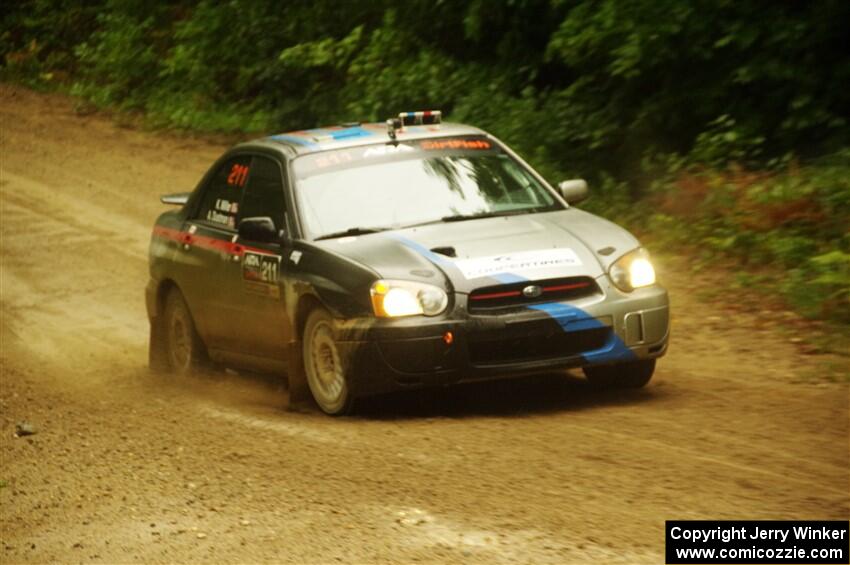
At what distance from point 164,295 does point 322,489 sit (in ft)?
15.6

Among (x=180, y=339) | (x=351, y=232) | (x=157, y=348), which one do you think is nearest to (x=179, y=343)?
(x=180, y=339)

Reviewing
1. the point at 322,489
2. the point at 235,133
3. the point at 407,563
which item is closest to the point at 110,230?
the point at 235,133

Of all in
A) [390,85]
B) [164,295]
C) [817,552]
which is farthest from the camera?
[390,85]

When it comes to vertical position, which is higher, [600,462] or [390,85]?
[390,85]

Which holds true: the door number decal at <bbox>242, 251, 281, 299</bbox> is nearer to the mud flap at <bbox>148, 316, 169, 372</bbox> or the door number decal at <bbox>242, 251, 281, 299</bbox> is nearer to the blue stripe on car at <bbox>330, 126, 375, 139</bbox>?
the blue stripe on car at <bbox>330, 126, 375, 139</bbox>

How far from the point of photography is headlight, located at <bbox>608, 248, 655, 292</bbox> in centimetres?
831

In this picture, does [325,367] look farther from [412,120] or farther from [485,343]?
[412,120]

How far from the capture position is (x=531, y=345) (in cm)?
806

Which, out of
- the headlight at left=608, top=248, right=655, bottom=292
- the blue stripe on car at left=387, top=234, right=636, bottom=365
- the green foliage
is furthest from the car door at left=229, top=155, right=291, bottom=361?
the green foliage

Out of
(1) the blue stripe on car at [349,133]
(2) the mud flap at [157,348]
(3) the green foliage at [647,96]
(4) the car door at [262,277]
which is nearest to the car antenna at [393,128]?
(1) the blue stripe on car at [349,133]

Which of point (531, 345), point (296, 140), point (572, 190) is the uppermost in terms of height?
point (296, 140)

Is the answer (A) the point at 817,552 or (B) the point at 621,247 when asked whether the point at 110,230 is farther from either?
(A) the point at 817,552

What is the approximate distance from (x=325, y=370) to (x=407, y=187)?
133 centimetres

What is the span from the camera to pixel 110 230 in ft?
58.7
